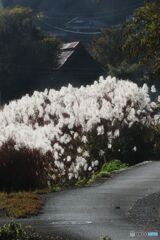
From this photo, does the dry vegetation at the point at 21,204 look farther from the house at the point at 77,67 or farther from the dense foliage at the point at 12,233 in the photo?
the house at the point at 77,67

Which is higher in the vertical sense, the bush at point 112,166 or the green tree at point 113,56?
the green tree at point 113,56

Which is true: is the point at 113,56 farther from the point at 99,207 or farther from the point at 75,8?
the point at 75,8

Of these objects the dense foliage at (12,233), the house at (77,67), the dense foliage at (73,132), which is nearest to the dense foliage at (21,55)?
the house at (77,67)

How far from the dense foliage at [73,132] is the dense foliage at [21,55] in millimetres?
39421

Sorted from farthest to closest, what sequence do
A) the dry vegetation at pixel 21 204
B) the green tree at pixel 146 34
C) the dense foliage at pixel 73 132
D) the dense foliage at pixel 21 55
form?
the dense foliage at pixel 21 55 → the dense foliage at pixel 73 132 → the dry vegetation at pixel 21 204 → the green tree at pixel 146 34

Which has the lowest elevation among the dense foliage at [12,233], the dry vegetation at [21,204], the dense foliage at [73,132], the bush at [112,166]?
the dense foliage at [12,233]

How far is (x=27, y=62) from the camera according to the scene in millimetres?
60750

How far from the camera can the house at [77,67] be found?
2566 inches

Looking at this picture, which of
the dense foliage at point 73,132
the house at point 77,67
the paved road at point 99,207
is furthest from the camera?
the house at point 77,67

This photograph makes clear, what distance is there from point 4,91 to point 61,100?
4097 centimetres

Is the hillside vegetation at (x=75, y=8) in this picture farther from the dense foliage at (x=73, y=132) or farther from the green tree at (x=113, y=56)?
the dense foliage at (x=73, y=132)

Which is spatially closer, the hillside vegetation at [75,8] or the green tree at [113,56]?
the green tree at [113,56]

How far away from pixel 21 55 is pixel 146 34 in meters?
52.9

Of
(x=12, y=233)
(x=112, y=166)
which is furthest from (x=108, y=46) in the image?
(x=12, y=233)
